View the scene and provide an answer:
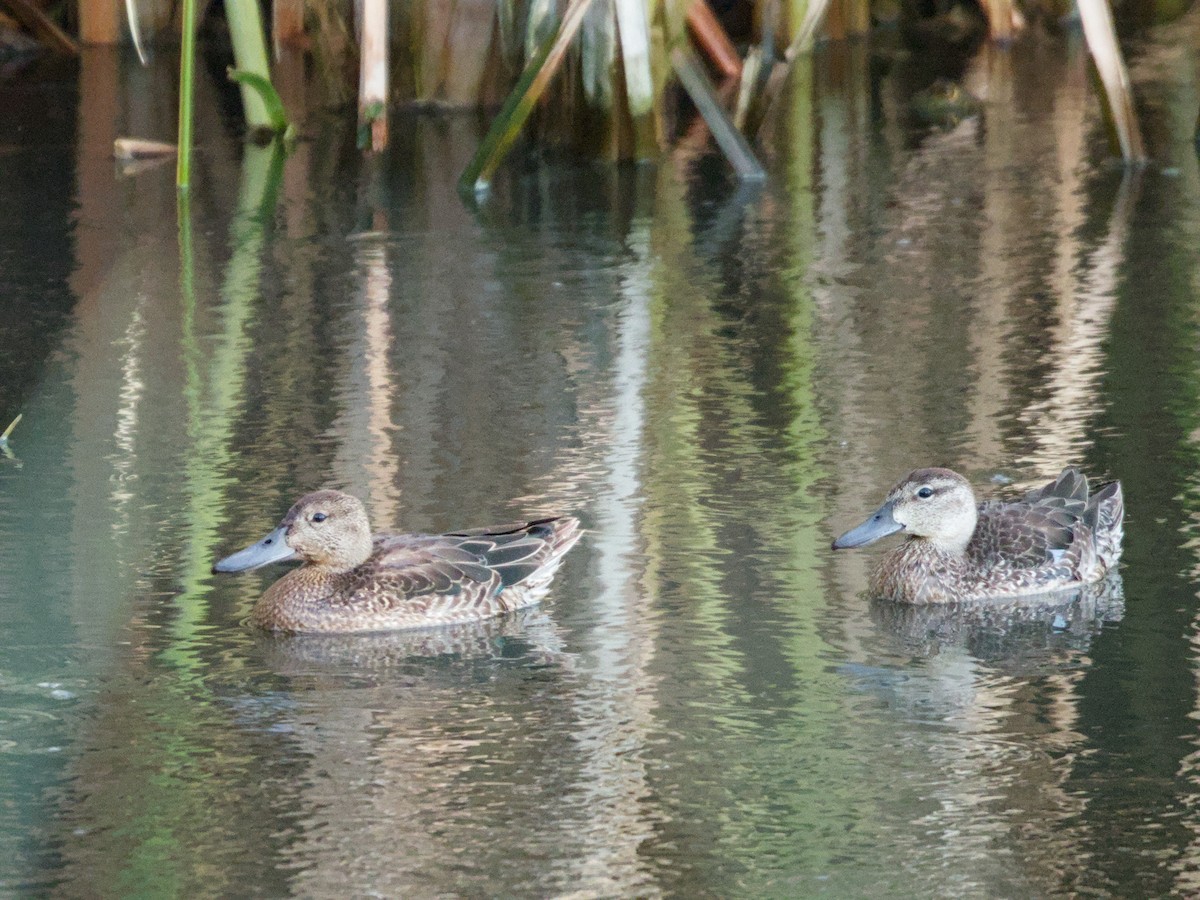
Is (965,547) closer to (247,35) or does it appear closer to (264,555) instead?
(264,555)

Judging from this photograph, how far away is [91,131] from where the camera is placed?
14.1 m

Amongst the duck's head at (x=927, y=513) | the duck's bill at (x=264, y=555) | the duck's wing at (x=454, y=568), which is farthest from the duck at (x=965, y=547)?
the duck's bill at (x=264, y=555)

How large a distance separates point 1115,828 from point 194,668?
102 inches

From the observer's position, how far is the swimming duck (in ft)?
21.5

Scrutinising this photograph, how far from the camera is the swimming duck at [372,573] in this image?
6.57m

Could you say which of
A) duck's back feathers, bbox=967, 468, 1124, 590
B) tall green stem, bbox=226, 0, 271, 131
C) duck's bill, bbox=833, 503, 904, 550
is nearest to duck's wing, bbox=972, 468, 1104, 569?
duck's back feathers, bbox=967, 468, 1124, 590

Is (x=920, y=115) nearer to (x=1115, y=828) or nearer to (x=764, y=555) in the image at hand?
(x=764, y=555)

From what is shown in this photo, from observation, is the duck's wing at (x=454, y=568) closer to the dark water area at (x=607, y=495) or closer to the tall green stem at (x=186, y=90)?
the dark water area at (x=607, y=495)

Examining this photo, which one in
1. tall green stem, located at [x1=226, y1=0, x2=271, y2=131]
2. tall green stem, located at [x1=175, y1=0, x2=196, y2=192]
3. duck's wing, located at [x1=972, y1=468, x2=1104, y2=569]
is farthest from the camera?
tall green stem, located at [x1=226, y1=0, x2=271, y2=131]

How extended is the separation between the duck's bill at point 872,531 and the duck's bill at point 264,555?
5.52 feet

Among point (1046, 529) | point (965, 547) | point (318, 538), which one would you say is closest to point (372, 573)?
point (318, 538)

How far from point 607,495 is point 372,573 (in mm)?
1225

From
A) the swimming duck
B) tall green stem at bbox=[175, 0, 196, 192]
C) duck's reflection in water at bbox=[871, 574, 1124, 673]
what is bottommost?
duck's reflection in water at bbox=[871, 574, 1124, 673]

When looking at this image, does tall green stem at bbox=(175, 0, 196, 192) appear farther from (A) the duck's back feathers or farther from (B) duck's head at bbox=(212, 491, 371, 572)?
(A) the duck's back feathers
